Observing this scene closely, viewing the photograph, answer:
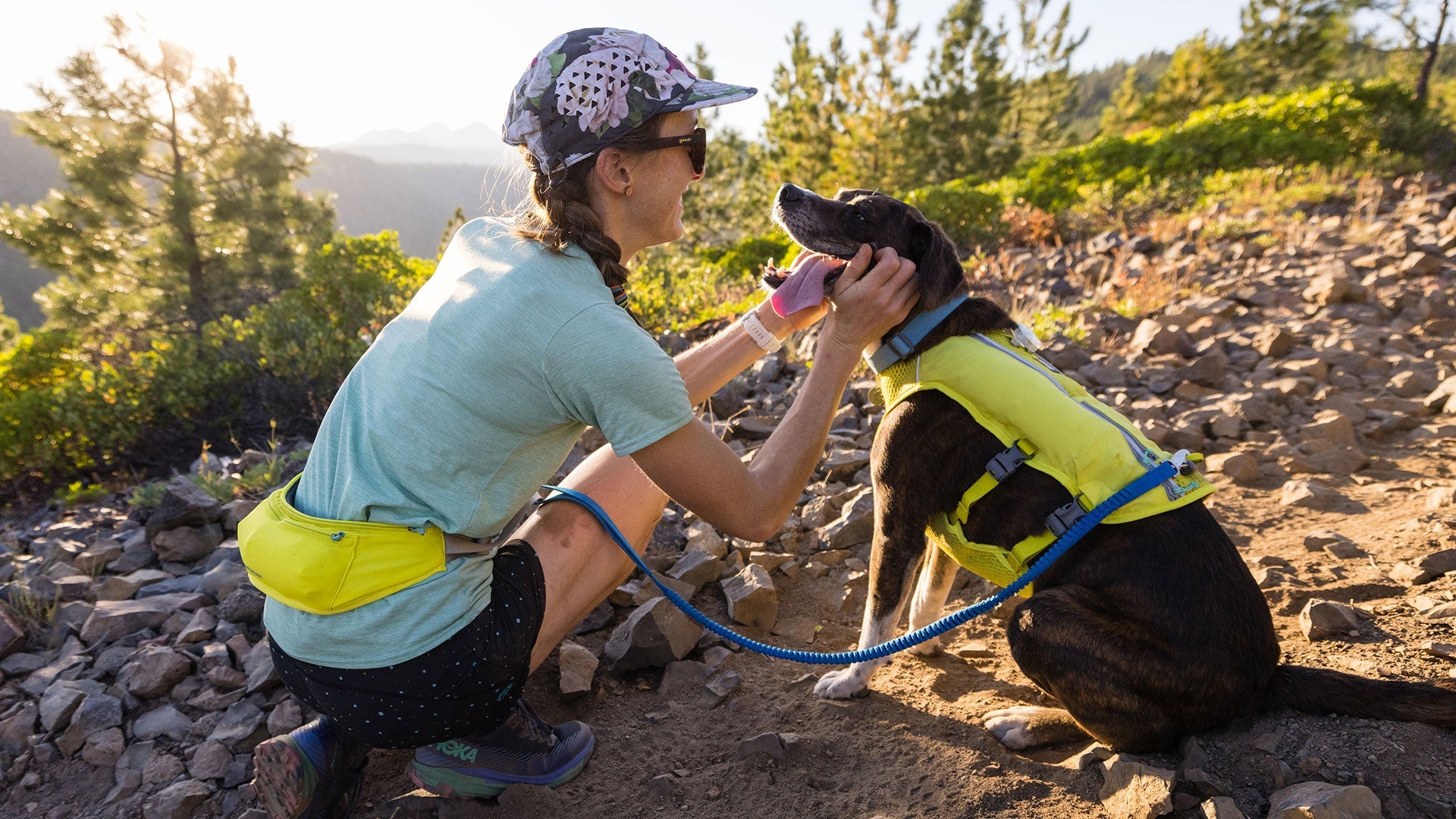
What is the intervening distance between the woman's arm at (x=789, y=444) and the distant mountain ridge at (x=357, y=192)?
134 feet

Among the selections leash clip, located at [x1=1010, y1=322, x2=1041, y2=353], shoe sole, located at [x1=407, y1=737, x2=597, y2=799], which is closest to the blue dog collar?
leash clip, located at [x1=1010, y1=322, x2=1041, y2=353]

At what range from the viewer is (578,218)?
2.08 metres

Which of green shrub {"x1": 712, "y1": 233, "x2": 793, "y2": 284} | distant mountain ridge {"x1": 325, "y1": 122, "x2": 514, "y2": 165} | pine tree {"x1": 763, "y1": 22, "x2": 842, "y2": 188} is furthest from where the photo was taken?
distant mountain ridge {"x1": 325, "y1": 122, "x2": 514, "y2": 165}

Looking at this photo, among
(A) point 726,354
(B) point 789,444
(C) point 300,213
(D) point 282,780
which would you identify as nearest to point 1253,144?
(A) point 726,354

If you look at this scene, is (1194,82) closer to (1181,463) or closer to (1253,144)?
(1253,144)

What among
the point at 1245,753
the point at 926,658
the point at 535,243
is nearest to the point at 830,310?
the point at 535,243

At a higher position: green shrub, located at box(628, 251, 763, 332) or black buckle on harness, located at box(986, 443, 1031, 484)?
black buckle on harness, located at box(986, 443, 1031, 484)

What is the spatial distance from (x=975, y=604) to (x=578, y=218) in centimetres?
163

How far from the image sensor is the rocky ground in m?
2.11

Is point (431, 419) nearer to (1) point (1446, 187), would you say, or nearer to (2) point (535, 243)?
(2) point (535, 243)

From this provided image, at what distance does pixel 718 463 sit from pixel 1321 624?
2.26m

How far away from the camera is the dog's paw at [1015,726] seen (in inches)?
93.6

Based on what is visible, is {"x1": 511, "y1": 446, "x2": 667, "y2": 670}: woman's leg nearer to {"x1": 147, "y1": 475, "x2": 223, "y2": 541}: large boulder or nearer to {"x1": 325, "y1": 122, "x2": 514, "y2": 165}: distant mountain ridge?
{"x1": 147, "y1": 475, "x2": 223, "y2": 541}: large boulder

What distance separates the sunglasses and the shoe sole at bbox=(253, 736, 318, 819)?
1981 millimetres
